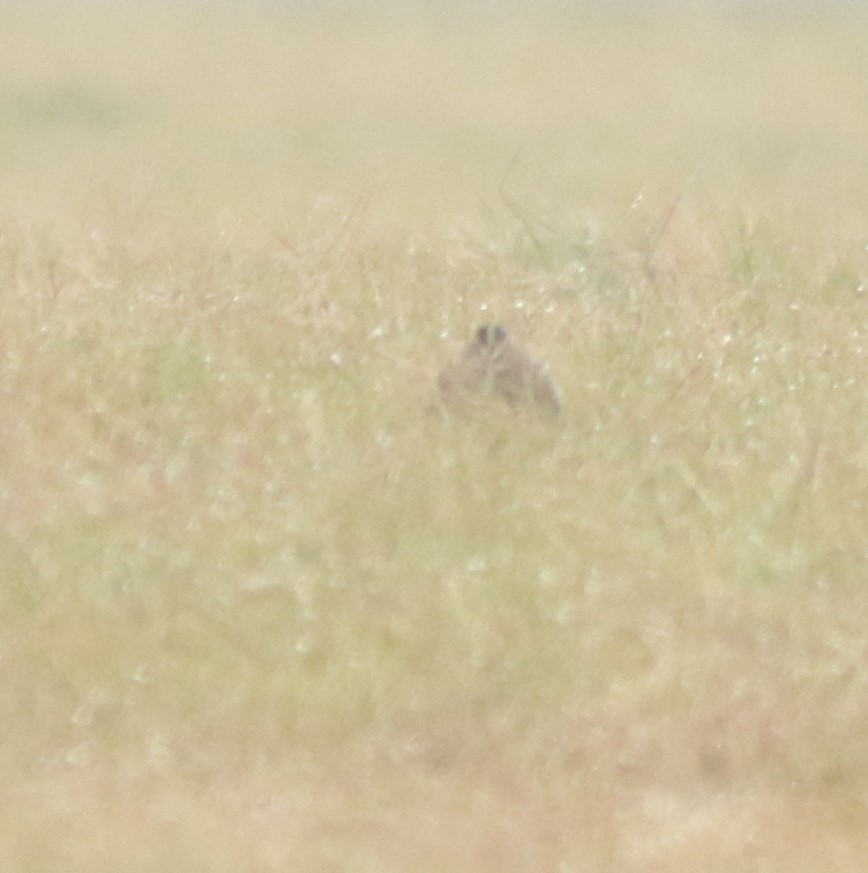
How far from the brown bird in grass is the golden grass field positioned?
116mm

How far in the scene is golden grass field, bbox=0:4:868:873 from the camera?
3.83 metres

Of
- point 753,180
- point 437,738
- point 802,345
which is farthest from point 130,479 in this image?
point 753,180

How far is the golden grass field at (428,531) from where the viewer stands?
3830 mm

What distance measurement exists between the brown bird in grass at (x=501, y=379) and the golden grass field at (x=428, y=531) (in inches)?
4.6

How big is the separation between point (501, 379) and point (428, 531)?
3.41ft

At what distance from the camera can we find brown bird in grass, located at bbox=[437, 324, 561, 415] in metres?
5.83

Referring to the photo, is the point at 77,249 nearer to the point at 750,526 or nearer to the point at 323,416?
the point at 323,416

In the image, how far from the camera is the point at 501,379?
5875 millimetres

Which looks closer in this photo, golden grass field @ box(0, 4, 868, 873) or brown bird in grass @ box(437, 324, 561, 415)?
golden grass field @ box(0, 4, 868, 873)

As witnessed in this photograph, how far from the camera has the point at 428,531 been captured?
4.98 metres

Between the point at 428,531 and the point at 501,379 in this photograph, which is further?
the point at 501,379

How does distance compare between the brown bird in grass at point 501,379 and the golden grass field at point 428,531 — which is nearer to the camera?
the golden grass field at point 428,531

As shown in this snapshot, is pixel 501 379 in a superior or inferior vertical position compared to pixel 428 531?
superior

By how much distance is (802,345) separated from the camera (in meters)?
6.53
